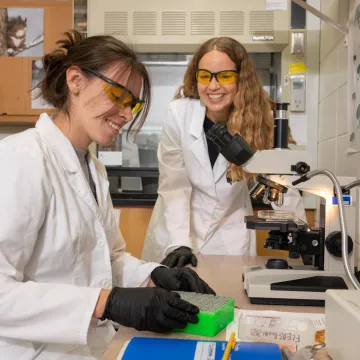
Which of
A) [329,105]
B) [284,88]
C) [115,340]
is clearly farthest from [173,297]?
[284,88]

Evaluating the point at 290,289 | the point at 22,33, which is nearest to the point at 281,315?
the point at 290,289

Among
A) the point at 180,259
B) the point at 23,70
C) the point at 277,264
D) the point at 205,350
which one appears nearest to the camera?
the point at 205,350

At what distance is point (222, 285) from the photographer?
1.31 metres

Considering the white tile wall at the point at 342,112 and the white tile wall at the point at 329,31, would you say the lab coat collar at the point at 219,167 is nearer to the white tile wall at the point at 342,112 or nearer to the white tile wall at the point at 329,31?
the white tile wall at the point at 342,112

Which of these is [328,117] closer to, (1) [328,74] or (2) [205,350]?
(1) [328,74]

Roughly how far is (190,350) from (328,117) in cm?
188

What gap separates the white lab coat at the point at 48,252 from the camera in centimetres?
91

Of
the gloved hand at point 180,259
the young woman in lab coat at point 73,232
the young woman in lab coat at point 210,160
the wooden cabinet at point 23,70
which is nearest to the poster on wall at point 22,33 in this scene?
the wooden cabinet at point 23,70

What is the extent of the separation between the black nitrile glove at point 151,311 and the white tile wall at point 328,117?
5.34ft

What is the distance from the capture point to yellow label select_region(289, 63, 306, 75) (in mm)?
2705

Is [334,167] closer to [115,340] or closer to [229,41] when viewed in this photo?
[229,41]

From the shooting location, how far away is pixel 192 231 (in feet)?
6.58

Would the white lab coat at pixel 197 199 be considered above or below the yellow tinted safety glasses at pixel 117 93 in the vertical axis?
below

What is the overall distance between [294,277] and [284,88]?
1804 mm
